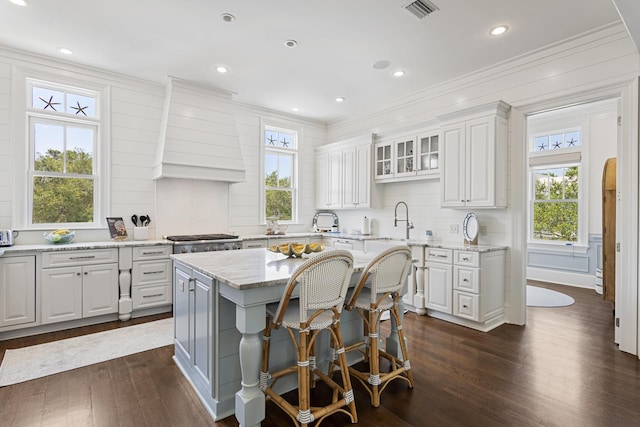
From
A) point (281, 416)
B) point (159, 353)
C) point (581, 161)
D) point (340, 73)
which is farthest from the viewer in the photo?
point (581, 161)

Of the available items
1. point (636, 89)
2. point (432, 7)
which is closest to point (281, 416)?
point (432, 7)

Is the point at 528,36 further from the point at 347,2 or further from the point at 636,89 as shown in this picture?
the point at 347,2

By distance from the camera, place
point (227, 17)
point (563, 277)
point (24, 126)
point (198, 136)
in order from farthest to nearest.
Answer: point (563, 277), point (198, 136), point (24, 126), point (227, 17)

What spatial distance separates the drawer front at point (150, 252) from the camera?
396 centimetres

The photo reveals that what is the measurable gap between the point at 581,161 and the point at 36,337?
8287 mm

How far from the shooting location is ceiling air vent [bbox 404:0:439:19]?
2.79 m

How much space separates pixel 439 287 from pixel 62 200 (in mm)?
4794

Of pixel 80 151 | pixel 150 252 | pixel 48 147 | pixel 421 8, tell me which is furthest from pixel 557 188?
pixel 48 147

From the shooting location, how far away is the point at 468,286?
12.1 feet

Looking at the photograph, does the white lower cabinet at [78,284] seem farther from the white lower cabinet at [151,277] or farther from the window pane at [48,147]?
the window pane at [48,147]

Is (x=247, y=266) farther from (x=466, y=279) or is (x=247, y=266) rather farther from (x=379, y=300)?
(x=466, y=279)

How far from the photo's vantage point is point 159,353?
118 inches

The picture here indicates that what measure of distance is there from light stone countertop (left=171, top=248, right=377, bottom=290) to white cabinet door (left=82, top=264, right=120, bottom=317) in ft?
5.57

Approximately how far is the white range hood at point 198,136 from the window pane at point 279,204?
3.23 feet
